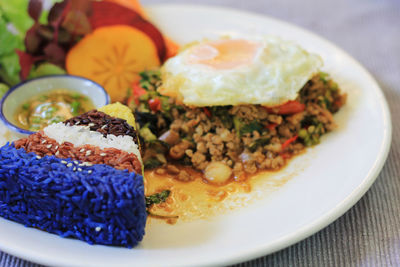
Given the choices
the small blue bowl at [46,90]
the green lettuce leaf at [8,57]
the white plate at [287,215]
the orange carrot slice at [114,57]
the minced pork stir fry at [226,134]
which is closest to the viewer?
the white plate at [287,215]

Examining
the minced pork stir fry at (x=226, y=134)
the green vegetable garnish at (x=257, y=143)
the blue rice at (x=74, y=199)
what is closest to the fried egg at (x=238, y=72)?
the minced pork stir fry at (x=226, y=134)

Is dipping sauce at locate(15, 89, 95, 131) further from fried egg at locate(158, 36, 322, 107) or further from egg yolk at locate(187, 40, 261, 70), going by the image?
A: egg yolk at locate(187, 40, 261, 70)

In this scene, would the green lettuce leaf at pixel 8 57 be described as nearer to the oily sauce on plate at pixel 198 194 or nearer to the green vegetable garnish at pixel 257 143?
the oily sauce on plate at pixel 198 194

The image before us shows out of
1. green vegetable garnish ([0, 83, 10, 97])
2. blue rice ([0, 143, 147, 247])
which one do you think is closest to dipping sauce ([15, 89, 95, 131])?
green vegetable garnish ([0, 83, 10, 97])

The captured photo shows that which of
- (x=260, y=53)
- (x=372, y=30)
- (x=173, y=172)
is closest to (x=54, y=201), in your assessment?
(x=173, y=172)

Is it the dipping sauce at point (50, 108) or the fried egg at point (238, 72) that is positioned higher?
the fried egg at point (238, 72)

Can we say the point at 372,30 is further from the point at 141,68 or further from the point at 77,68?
the point at 77,68
